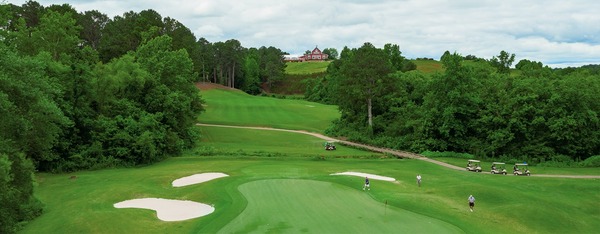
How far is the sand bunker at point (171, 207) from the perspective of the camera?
25.9m

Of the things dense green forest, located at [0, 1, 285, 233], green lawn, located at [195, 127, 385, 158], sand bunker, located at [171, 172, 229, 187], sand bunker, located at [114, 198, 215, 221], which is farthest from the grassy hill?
green lawn, located at [195, 127, 385, 158]

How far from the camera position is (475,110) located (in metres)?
55.8

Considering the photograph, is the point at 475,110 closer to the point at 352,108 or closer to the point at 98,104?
the point at 352,108

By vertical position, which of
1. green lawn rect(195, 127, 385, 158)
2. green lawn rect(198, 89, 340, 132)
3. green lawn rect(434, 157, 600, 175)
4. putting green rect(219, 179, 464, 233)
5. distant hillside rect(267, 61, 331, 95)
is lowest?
green lawn rect(434, 157, 600, 175)

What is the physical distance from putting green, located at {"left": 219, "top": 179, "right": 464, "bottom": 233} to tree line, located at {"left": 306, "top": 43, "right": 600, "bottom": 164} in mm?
30247

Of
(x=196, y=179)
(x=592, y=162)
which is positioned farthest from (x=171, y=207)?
(x=592, y=162)

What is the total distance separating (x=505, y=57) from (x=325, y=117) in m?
35.3

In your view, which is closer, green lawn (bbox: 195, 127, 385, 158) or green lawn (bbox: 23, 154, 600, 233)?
green lawn (bbox: 23, 154, 600, 233)

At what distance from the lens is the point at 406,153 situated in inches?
2173

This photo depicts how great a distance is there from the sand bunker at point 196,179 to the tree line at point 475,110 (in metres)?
29.1

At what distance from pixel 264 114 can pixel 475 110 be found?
44.8m

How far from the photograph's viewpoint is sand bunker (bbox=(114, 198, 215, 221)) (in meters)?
25.9

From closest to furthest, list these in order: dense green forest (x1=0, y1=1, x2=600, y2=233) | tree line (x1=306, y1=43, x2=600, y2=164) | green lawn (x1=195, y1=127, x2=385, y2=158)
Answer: dense green forest (x1=0, y1=1, x2=600, y2=233)
tree line (x1=306, y1=43, x2=600, y2=164)
green lawn (x1=195, y1=127, x2=385, y2=158)

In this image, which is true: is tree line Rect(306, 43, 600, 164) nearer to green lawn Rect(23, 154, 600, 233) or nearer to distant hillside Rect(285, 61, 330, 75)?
green lawn Rect(23, 154, 600, 233)
